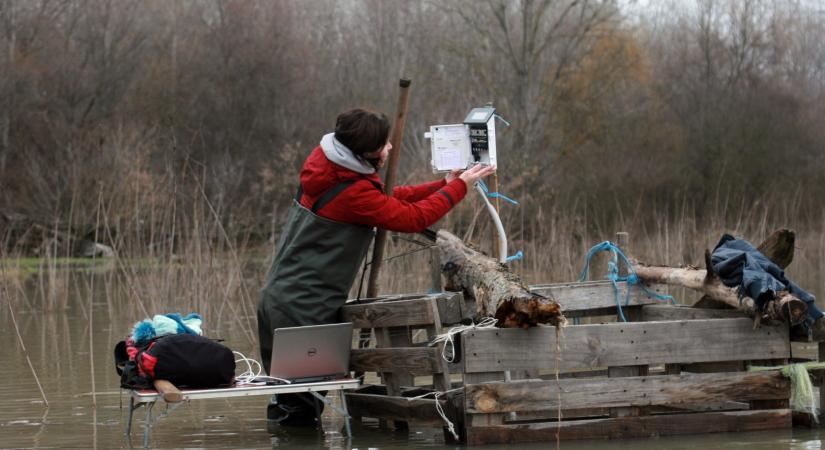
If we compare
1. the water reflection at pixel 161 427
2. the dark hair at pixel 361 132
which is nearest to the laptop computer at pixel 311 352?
the water reflection at pixel 161 427

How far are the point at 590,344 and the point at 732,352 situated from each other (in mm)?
791

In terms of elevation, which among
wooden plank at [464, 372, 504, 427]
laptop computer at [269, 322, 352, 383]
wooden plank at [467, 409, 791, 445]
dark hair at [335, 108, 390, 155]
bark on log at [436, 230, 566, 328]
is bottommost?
wooden plank at [467, 409, 791, 445]

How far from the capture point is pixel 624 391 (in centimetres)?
615

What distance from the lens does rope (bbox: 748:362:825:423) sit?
20.6 ft

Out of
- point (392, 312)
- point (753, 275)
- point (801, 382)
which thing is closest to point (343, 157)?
point (392, 312)

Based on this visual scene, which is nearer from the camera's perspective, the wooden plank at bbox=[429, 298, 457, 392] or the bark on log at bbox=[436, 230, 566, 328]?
the bark on log at bbox=[436, 230, 566, 328]

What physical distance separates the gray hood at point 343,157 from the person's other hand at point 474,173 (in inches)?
22.0

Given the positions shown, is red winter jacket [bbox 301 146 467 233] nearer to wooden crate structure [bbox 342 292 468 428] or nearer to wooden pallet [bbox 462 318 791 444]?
wooden crate structure [bbox 342 292 468 428]

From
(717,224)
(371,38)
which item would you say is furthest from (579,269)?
(371,38)

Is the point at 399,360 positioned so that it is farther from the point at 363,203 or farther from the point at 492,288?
the point at 363,203

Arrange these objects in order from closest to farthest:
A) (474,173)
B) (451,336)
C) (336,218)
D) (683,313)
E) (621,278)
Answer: (451,336) → (336,218) → (474,173) → (683,313) → (621,278)

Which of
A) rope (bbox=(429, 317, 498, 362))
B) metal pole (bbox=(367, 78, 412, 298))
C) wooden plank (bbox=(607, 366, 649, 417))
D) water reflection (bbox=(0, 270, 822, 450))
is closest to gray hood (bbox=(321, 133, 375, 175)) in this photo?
metal pole (bbox=(367, 78, 412, 298))

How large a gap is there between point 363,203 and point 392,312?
0.61 metres

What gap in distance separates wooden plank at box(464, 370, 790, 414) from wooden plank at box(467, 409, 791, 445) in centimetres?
10
